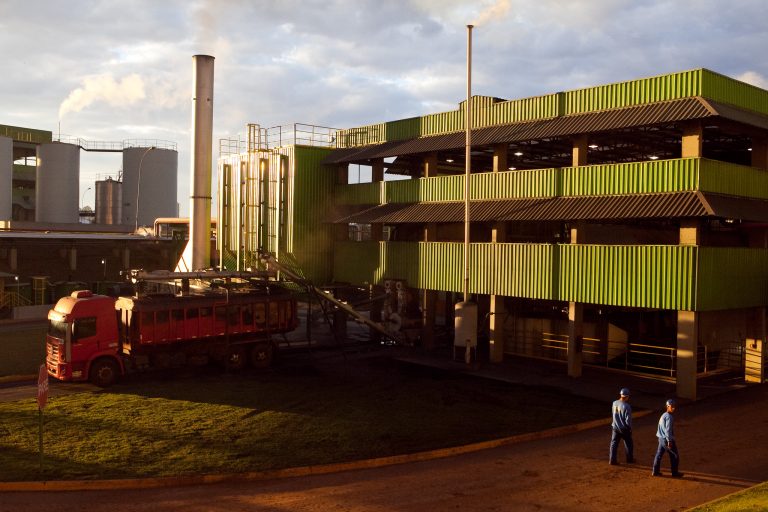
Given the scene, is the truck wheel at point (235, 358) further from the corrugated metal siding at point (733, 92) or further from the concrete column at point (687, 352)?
the corrugated metal siding at point (733, 92)

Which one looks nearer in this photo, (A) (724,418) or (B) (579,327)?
(A) (724,418)

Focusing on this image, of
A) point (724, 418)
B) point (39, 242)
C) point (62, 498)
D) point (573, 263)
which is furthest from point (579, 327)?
point (39, 242)

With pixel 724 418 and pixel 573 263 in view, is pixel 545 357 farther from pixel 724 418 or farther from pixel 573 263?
pixel 724 418

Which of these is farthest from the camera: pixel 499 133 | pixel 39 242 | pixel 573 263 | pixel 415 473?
pixel 39 242

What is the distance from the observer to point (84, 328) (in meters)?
25.1

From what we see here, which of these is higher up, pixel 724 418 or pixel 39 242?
pixel 39 242

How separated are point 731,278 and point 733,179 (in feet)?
12.0

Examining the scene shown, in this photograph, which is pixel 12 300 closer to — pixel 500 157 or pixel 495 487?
pixel 500 157

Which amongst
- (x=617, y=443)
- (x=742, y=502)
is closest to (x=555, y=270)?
(x=617, y=443)

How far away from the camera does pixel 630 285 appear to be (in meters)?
25.0

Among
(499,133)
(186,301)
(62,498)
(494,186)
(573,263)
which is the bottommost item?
Result: (62,498)

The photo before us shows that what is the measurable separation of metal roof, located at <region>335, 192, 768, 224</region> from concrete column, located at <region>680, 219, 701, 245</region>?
0.94 metres

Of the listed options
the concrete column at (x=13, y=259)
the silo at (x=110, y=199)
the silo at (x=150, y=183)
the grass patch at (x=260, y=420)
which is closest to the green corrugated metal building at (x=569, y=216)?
the grass patch at (x=260, y=420)

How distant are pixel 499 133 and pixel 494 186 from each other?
2.35 metres
